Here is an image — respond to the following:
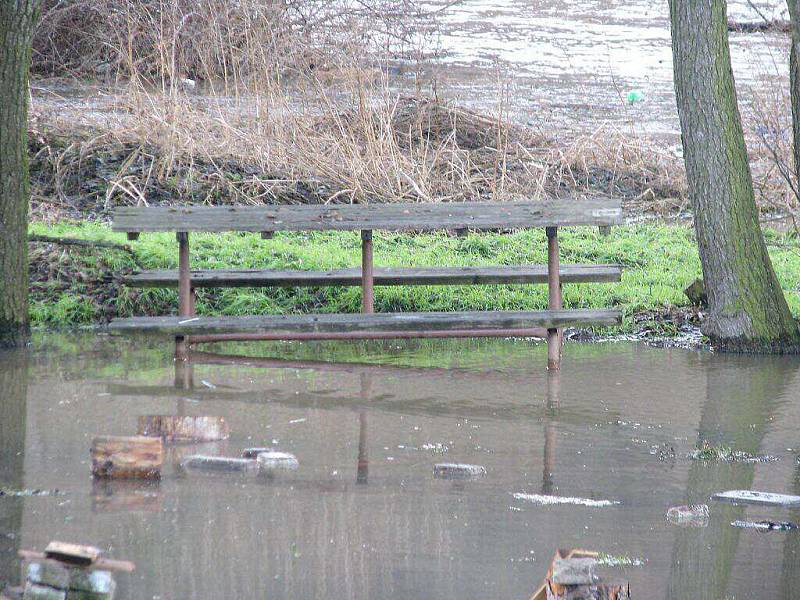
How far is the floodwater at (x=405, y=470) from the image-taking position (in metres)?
3.87

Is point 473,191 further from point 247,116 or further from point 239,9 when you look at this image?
point 239,9

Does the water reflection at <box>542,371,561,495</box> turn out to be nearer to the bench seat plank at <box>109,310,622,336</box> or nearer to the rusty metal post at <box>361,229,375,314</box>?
the bench seat plank at <box>109,310,622,336</box>

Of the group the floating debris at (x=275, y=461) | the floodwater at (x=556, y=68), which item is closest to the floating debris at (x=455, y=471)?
the floating debris at (x=275, y=461)

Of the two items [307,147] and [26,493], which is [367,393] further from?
[307,147]

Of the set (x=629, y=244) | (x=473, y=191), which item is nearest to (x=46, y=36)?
(x=473, y=191)

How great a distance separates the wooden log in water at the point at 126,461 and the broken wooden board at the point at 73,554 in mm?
1508

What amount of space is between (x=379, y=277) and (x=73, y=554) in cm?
503

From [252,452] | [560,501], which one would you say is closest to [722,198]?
[560,501]

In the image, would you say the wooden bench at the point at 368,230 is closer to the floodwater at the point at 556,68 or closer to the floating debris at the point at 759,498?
the floating debris at the point at 759,498

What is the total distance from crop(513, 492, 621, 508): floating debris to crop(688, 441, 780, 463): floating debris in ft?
3.17

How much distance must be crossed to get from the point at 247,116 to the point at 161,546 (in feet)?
31.2

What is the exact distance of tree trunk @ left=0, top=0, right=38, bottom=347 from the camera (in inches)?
314

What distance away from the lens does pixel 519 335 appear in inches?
316

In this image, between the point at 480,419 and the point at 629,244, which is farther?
the point at 629,244
